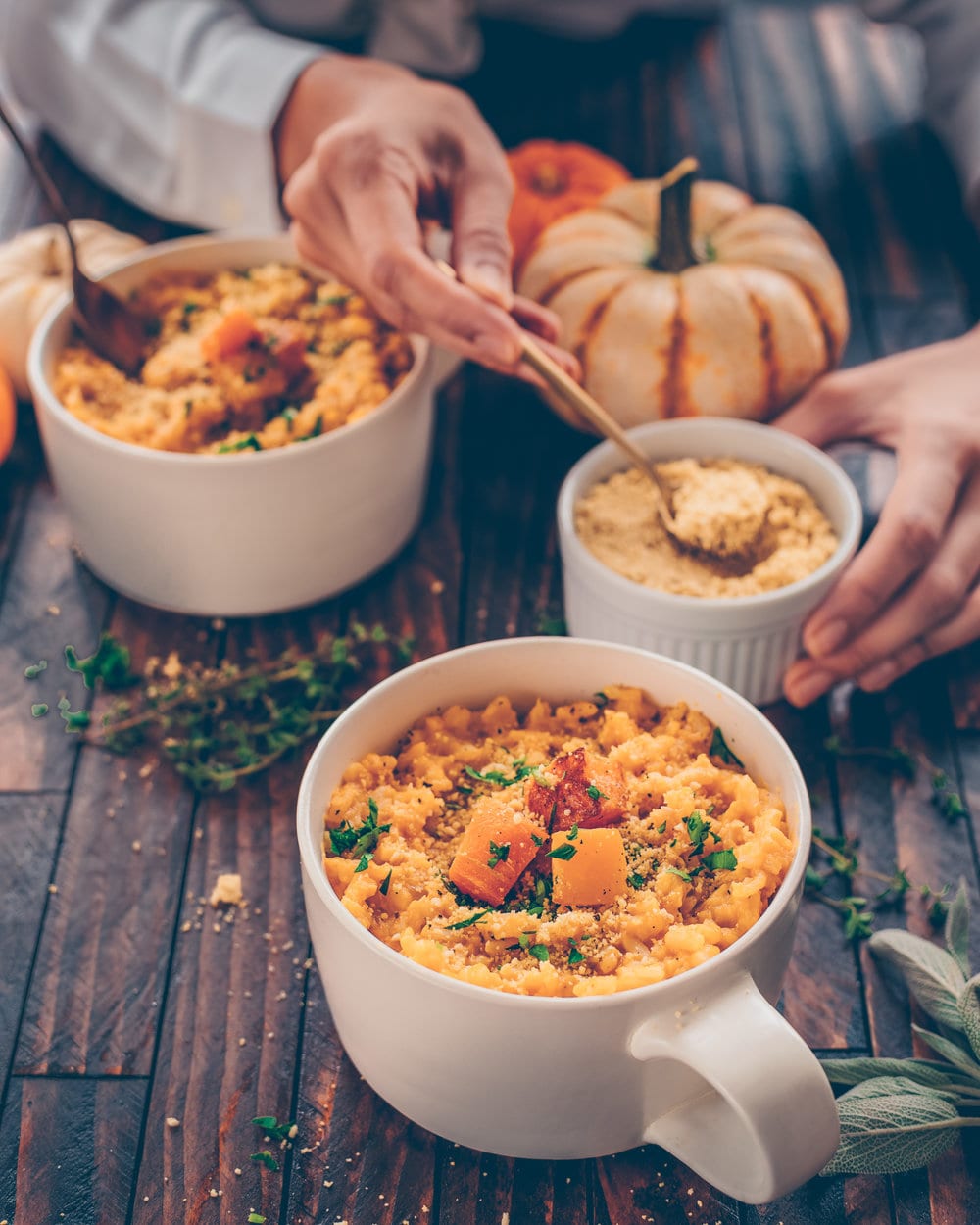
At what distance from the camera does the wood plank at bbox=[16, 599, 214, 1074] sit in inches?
54.9

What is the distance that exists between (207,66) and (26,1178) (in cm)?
175

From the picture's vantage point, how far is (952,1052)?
1.34m

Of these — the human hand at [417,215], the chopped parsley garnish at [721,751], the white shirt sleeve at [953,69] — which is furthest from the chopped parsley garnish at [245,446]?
the white shirt sleeve at [953,69]

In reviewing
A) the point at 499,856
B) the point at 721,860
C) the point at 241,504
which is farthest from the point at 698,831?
the point at 241,504

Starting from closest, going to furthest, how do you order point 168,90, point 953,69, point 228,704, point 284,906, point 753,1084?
point 753,1084, point 284,906, point 228,704, point 168,90, point 953,69

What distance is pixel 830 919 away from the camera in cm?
151

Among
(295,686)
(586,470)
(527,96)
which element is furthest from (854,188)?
(295,686)

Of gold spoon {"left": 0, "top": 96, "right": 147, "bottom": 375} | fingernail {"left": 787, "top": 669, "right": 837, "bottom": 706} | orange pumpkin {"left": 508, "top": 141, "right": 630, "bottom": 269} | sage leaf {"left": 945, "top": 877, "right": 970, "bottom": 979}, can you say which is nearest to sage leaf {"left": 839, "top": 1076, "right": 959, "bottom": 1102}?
sage leaf {"left": 945, "top": 877, "right": 970, "bottom": 979}

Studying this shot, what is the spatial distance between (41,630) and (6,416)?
0.35 metres

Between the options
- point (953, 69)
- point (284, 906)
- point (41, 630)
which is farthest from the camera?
point (953, 69)

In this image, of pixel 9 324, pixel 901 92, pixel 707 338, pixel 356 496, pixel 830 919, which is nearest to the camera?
pixel 830 919

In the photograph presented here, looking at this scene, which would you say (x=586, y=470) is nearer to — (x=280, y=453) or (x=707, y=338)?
(x=707, y=338)

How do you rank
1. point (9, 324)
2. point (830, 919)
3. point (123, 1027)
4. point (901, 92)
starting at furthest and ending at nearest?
Result: 1. point (901, 92)
2. point (9, 324)
3. point (830, 919)
4. point (123, 1027)

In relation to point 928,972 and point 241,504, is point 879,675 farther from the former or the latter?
point 241,504
